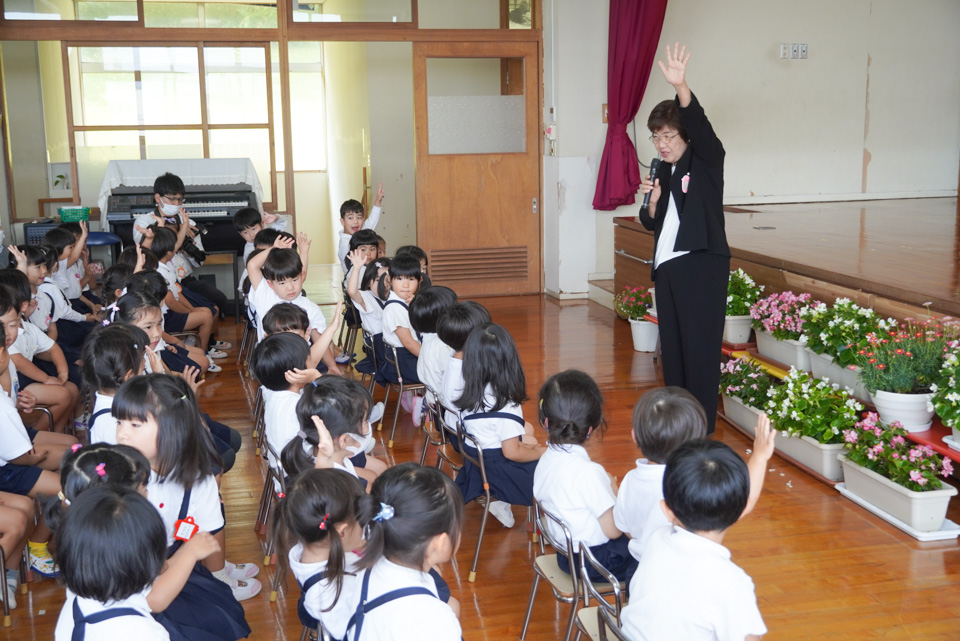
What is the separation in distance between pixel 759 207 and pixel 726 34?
5.07ft

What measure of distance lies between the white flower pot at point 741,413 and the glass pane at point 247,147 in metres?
4.51

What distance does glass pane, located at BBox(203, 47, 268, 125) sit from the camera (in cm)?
706

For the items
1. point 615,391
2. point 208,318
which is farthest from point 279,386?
point 208,318

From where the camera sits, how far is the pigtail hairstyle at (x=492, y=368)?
2.85 metres

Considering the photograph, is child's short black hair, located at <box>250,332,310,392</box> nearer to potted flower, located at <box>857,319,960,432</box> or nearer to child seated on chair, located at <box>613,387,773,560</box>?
child seated on chair, located at <box>613,387,773,560</box>

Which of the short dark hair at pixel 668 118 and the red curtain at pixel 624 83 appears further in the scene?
the red curtain at pixel 624 83

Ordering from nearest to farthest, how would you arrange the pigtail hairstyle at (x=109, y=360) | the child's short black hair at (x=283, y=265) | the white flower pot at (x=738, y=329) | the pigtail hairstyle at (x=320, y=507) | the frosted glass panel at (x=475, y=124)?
the pigtail hairstyle at (x=320, y=507) < the pigtail hairstyle at (x=109, y=360) < the child's short black hair at (x=283, y=265) < the white flower pot at (x=738, y=329) < the frosted glass panel at (x=475, y=124)

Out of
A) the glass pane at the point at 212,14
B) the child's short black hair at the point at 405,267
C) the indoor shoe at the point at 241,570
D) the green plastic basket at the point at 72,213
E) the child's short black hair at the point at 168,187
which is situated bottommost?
the indoor shoe at the point at 241,570

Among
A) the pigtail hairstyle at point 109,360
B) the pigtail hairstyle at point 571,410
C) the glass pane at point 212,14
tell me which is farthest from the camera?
the glass pane at point 212,14

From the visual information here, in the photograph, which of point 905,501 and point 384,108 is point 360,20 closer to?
point 384,108

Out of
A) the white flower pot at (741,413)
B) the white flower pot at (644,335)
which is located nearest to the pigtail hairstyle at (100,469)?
the white flower pot at (741,413)


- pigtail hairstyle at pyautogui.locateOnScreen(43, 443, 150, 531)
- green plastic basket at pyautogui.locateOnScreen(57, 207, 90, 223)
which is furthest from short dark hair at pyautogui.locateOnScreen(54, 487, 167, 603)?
green plastic basket at pyautogui.locateOnScreen(57, 207, 90, 223)

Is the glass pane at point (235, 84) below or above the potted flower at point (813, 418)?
above

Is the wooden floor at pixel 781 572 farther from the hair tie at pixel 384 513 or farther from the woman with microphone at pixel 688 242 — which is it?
the hair tie at pixel 384 513
